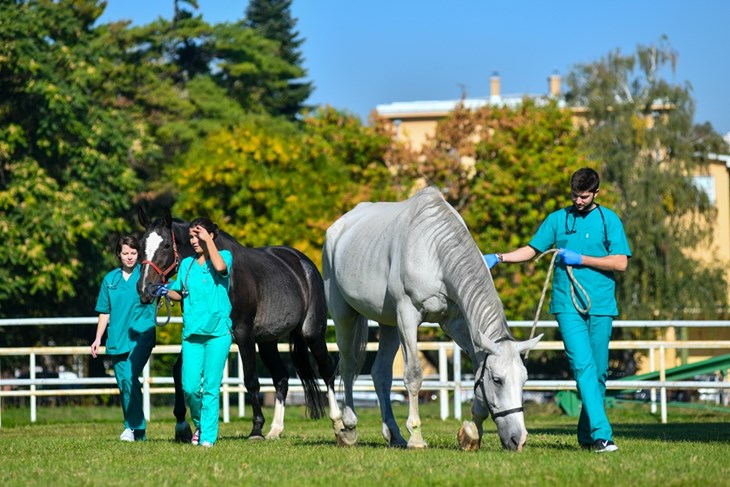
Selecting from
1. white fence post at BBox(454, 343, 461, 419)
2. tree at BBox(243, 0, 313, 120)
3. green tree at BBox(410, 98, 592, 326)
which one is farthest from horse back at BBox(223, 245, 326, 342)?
tree at BBox(243, 0, 313, 120)

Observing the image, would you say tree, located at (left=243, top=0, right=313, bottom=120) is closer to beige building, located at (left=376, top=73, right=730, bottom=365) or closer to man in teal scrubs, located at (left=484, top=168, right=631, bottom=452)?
beige building, located at (left=376, top=73, right=730, bottom=365)

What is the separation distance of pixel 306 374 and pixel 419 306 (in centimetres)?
398

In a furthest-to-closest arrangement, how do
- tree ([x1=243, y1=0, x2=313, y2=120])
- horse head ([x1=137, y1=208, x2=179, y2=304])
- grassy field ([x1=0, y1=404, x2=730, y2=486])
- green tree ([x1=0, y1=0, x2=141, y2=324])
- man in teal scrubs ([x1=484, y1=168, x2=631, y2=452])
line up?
tree ([x1=243, y1=0, x2=313, y2=120]), green tree ([x1=0, y1=0, x2=141, y2=324]), horse head ([x1=137, y1=208, x2=179, y2=304]), man in teal scrubs ([x1=484, y1=168, x2=631, y2=452]), grassy field ([x1=0, y1=404, x2=730, y2=486])

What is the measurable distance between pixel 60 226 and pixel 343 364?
69.2 ft

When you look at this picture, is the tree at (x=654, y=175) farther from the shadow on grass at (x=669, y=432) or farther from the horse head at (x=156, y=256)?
the horse head at (x=156, y=256)

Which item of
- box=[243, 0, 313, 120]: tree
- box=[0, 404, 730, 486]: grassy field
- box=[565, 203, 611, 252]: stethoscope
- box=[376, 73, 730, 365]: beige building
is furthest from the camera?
box=[243, 0, 313, 120]: tree

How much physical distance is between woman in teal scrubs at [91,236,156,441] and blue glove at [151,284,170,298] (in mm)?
882

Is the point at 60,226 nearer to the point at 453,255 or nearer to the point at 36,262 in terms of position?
the point at 36,262

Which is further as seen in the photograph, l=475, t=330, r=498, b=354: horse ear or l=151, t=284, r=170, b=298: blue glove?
l=151, t=284, r=170, b=298: blue glove

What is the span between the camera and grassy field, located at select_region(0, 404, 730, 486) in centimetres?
731

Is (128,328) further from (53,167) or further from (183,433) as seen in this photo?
(53,167)

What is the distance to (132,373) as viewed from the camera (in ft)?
37.2

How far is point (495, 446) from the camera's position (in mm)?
10109

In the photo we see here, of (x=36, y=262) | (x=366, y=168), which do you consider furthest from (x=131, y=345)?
(x=366, y=168)
